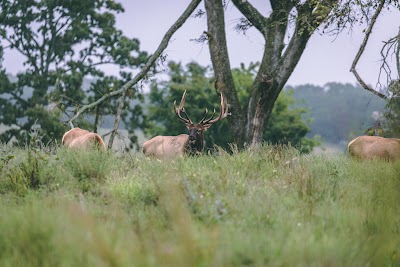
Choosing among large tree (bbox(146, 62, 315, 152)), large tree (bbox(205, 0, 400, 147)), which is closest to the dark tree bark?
large tree (bbox(205, 0, 400, 147))

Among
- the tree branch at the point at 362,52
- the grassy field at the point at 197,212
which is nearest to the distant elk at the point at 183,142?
the tree branch at the point at 362,52

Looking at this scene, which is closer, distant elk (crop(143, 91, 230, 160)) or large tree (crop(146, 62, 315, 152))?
distant elk (crop(143, 91, 230, 160))

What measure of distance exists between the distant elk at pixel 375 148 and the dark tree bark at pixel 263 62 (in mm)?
2429

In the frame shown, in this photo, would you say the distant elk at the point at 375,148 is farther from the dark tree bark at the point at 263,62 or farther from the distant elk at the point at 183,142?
the distant elk at the point at 183,142

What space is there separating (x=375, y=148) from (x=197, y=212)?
7220mm

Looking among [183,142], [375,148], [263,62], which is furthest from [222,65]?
[375,148]

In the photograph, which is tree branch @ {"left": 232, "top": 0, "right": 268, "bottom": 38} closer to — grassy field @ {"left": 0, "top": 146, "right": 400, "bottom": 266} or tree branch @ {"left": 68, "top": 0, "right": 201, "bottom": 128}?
tree branch @ {"left": 68, "top": 0, "right": 201, "bottom": 128}

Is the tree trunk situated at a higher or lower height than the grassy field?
higher

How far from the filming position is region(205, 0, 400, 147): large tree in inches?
579

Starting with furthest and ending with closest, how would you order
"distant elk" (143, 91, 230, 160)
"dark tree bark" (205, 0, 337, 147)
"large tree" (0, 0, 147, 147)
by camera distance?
"large tree" (0, 0, 147, 147)
"dark tree bark" (205, 0, 337, 147)
"distant elk" (143, 91, 230, 160)

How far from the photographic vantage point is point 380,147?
1256 cm

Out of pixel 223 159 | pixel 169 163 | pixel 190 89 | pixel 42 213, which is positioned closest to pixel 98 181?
pixel 169 163

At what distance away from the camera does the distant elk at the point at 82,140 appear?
12.5 meters

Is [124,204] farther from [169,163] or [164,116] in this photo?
[164,116]
